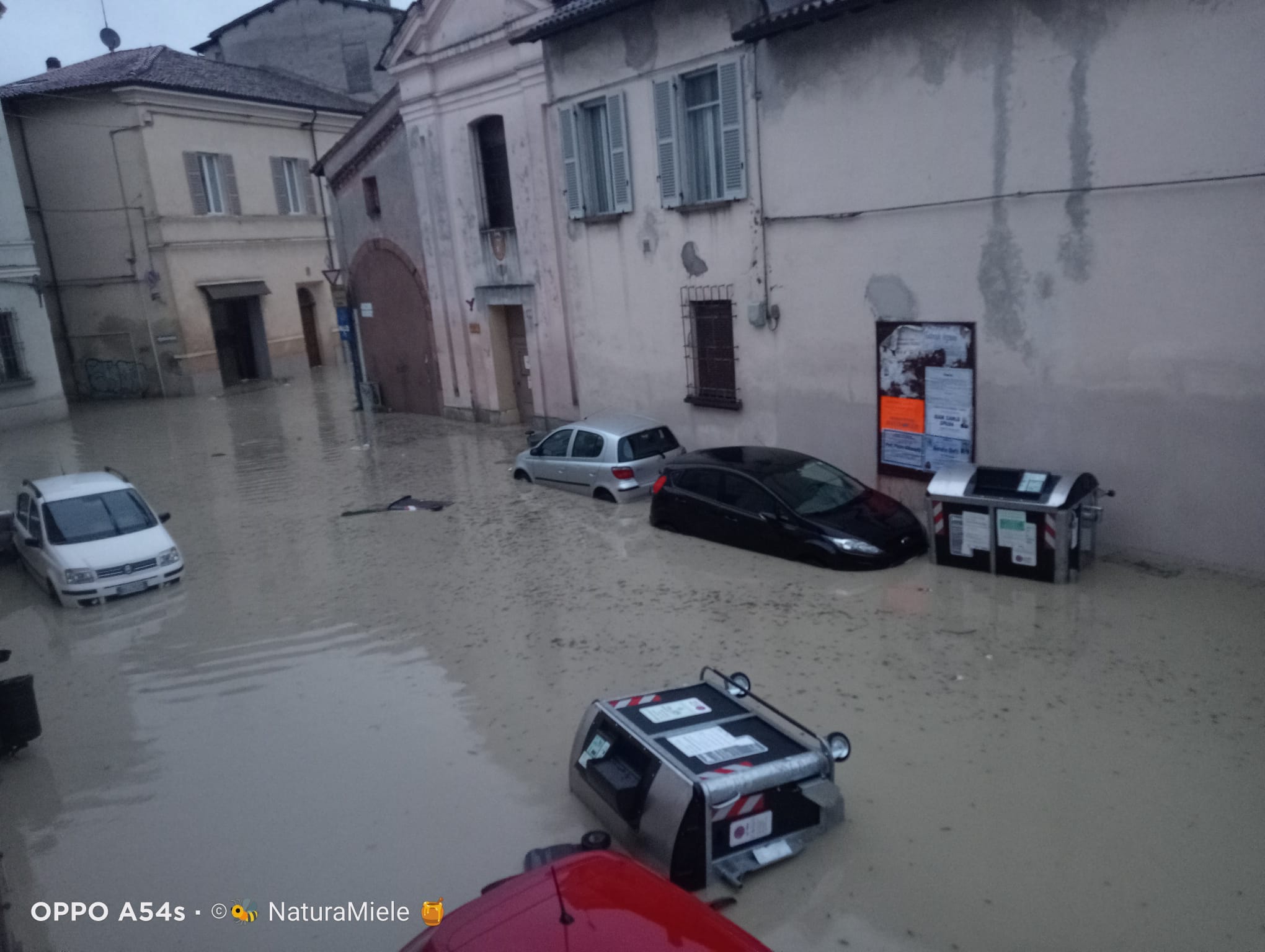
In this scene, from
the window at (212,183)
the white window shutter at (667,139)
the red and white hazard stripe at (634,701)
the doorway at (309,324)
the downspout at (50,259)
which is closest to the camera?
the red and white hazard stripe at (634,701)

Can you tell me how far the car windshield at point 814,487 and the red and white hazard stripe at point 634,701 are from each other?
16.6ft

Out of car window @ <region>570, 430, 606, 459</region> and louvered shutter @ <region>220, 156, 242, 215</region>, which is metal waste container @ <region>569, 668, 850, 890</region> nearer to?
car window @ <region>570, 430, 606, 459</region>

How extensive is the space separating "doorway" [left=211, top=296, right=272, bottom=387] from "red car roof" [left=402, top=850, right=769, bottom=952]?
29.9 metres

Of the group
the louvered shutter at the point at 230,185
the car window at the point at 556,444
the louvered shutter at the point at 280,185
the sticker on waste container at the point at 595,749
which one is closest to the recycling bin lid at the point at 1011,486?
the sticker on waste container at the point at 595,749

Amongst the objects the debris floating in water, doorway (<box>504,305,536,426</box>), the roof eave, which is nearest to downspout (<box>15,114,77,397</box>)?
doorway (<box>504,305,536,426</box>)

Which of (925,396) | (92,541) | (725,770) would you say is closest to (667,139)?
(925,396)

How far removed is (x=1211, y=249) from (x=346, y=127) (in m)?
30.5

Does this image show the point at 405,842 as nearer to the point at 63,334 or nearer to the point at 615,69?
the point at 615,69

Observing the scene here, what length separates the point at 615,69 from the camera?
15648 mm

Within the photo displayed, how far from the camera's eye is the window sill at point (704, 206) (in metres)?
14.3

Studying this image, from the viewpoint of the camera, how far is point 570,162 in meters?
16.9

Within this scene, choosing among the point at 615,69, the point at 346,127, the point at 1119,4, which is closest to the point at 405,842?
the point at 1119,4

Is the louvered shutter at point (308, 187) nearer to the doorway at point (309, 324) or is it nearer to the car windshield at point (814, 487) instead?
the doorway at point (309, 324)

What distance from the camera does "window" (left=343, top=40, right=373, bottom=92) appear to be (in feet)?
121
